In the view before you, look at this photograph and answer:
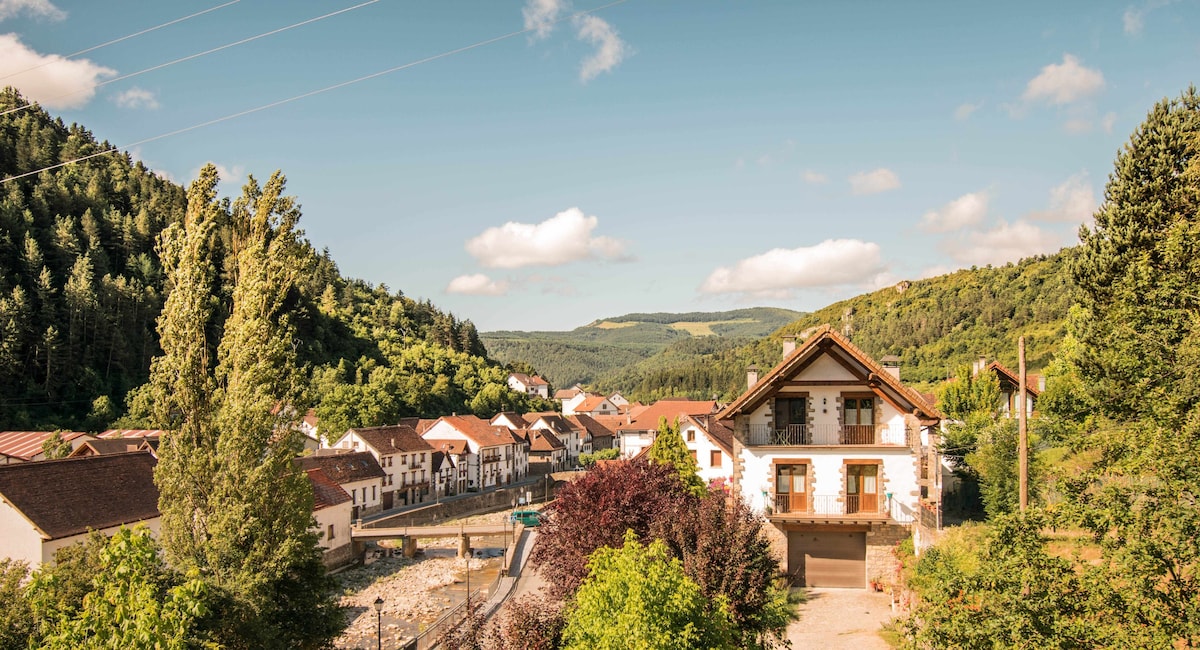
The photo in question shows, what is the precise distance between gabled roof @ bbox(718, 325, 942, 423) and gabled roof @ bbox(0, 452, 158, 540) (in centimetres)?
2340

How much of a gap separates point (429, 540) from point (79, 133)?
101445mm

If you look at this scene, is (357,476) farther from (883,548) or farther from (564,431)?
(564,431)

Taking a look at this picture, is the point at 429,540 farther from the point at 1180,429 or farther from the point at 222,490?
the point at 1180,429

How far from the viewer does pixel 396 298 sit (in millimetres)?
173500

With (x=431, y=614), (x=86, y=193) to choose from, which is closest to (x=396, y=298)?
(x=86, y=193)

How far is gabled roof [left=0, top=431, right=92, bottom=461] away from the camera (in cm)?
4738

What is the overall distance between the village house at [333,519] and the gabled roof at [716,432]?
851 inches

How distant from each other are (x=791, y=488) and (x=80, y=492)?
2752 cm

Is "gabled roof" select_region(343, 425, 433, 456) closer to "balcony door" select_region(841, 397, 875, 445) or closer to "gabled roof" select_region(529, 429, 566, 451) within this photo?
"gabled roof" select_region(529, 429, 566, 451)

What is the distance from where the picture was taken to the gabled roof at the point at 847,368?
23.1 metres

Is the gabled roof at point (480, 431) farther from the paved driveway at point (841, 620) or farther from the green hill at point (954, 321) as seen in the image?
the paved driveway at point (841, 620)

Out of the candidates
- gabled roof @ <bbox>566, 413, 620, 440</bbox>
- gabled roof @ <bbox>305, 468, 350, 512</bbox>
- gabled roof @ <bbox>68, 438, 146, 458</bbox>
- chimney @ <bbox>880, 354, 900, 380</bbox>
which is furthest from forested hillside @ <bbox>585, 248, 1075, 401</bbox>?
gabled roof @ <bbox>68, 438, 146, 458</bbox>

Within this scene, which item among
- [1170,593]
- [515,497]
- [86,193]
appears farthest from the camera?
[86,193]

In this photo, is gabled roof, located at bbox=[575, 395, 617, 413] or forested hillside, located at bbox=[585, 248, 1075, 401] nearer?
forested hillside, located at bbox=[585, 248, 1075, 401]
